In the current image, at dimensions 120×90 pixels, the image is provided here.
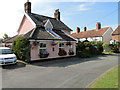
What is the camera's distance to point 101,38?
31812 mm

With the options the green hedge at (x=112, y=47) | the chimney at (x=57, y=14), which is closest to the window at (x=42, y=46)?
the chimney at (x=57, y=14)

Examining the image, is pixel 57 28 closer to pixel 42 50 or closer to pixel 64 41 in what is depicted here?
pixel 64 41

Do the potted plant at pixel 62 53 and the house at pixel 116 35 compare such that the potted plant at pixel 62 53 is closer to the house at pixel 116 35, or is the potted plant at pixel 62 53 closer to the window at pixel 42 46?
the window at pixel 42 46

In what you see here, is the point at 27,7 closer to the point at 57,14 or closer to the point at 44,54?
the point at 57,14

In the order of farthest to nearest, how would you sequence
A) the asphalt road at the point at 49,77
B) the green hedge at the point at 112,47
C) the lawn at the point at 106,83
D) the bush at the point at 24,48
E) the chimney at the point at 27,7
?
the green hedge at the point at 112,47 < the chimney at the point at 27,7 < the bush at the point at 24,48 < the asphalt road at the point at 49,77 < the lawn at the point at 106,83

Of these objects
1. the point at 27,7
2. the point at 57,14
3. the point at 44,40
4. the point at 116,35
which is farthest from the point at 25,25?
the point at 116,35

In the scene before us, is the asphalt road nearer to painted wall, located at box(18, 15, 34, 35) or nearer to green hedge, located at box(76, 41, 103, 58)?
painted wall, located at box(18, 15, 34, 35)

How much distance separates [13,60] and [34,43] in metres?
3.04

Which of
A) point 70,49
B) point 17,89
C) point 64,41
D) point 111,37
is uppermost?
point 111,37

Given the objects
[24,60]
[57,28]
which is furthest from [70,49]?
[24,60]

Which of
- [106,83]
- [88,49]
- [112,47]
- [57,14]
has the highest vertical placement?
[57,14]

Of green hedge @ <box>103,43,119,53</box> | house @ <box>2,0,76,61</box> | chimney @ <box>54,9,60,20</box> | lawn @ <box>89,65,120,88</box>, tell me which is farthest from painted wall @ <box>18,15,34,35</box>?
green hedge @ <box>103,43,119,53</box>

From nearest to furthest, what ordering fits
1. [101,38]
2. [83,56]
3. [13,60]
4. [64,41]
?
1. [13,60]
2. [64,41]
3. [83,56]
4. [101,38]

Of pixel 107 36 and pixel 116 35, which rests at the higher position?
pixel 116 35
